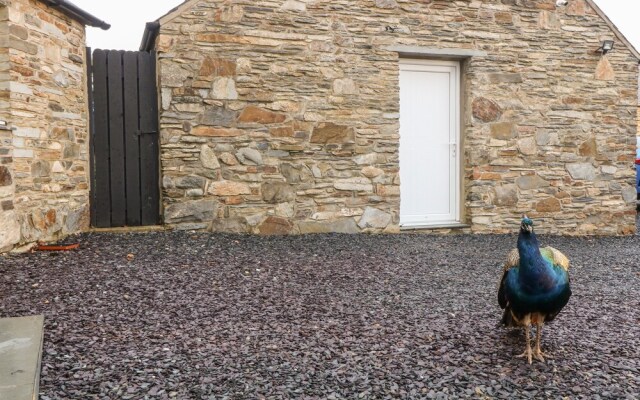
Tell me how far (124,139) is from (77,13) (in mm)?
1487

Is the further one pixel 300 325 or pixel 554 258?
pixel 300 325

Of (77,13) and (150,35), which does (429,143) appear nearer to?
(150,35)

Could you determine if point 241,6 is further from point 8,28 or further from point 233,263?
point 233,263

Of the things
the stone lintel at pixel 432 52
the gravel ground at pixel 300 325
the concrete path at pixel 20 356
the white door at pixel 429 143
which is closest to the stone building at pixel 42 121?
the gravel ground at pixel 300 325

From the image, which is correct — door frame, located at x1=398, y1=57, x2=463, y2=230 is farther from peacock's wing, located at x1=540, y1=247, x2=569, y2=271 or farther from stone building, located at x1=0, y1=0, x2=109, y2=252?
peacock's wing, located at x1=540, y1=247, x2=569, y2=271

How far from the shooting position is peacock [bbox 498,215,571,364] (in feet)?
8.87

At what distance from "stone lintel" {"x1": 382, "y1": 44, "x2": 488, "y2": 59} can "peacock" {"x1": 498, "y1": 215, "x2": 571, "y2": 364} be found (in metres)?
4.87

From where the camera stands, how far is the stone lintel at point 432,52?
7239 millimetres

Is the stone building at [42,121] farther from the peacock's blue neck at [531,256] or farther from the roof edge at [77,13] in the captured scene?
the peacock's blue neck at [531,256]

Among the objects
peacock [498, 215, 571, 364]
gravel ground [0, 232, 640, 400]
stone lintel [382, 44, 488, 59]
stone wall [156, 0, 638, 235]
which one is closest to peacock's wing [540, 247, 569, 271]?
peacock [498, 215, 571, 364]

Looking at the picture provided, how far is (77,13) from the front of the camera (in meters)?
6.02

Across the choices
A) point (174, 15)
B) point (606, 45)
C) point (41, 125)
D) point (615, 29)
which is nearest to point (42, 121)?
point (41, 125)

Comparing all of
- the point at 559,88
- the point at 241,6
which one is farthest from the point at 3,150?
the point at 559,88

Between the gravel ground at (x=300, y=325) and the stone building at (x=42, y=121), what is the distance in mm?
500
